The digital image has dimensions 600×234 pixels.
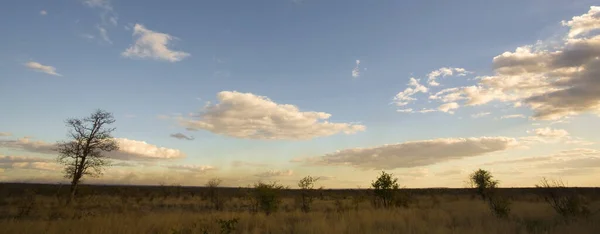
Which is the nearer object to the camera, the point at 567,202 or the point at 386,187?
the point at 567,202

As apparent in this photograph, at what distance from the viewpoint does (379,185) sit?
26.5 m

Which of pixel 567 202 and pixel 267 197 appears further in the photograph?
pixel 267 197

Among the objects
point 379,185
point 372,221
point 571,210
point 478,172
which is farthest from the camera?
point 478,172

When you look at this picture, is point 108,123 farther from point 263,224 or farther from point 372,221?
point 372,221

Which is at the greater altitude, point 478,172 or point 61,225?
point 478,172

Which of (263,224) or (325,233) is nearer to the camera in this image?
(325,233)

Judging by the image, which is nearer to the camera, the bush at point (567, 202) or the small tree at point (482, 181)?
the bush at point (567, 202)

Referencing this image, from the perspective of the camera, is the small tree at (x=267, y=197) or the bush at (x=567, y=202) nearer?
the bush at (x=567, y=202)

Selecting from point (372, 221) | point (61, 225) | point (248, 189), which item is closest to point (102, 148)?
point (248, 189)

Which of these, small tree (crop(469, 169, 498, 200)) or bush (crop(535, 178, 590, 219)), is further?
small tree (crop(469, 169, 498, 200))

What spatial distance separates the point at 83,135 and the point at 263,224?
25.9 meters

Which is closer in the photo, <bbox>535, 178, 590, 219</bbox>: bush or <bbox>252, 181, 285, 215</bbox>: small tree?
<bbox>535, 178, 590, 219</bbox>: bush

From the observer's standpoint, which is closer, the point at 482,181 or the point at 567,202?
the point at 567,202

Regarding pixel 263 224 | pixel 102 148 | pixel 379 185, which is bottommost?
Answer: pixel 263 224
